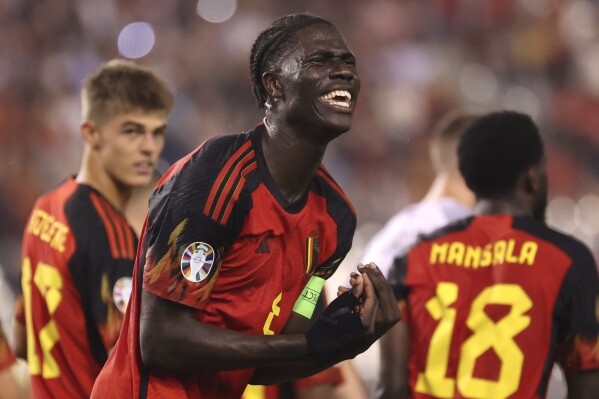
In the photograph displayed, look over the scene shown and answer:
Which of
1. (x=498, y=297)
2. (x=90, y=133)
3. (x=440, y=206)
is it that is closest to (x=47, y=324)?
(x=90, y=133)

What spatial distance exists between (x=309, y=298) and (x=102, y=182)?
1602 millimetres

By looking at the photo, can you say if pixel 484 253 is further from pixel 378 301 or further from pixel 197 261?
pixel 197 261

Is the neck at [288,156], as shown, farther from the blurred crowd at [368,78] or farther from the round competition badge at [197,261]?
the blurred crowd at [368,78]

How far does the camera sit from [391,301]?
2748mm

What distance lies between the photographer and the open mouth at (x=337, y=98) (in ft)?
9.24

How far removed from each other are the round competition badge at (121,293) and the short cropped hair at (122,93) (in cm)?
91

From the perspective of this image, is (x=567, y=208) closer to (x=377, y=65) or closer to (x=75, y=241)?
(x=377, y=65)

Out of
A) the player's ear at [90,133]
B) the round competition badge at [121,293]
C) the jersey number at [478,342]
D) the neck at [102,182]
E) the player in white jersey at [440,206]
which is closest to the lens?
the round competition badge at [121,293]

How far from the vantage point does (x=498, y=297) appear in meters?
3.98

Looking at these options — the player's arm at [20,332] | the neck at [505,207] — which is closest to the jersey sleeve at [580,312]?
the neck at [505,207]

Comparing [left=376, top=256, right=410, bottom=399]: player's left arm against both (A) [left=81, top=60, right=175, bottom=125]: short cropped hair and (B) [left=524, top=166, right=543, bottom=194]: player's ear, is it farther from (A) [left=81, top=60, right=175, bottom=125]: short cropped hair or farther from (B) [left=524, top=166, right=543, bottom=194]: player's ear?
(A) [left=81, top=60, right=175, bottom=125]: short cropped hair

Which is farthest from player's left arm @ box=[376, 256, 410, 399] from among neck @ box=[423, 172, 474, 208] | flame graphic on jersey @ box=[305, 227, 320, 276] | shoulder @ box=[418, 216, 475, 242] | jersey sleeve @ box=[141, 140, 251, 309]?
neck @ box=[423, 172, 474, 208]

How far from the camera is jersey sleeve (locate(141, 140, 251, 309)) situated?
265cm

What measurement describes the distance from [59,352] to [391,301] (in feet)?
5.77
